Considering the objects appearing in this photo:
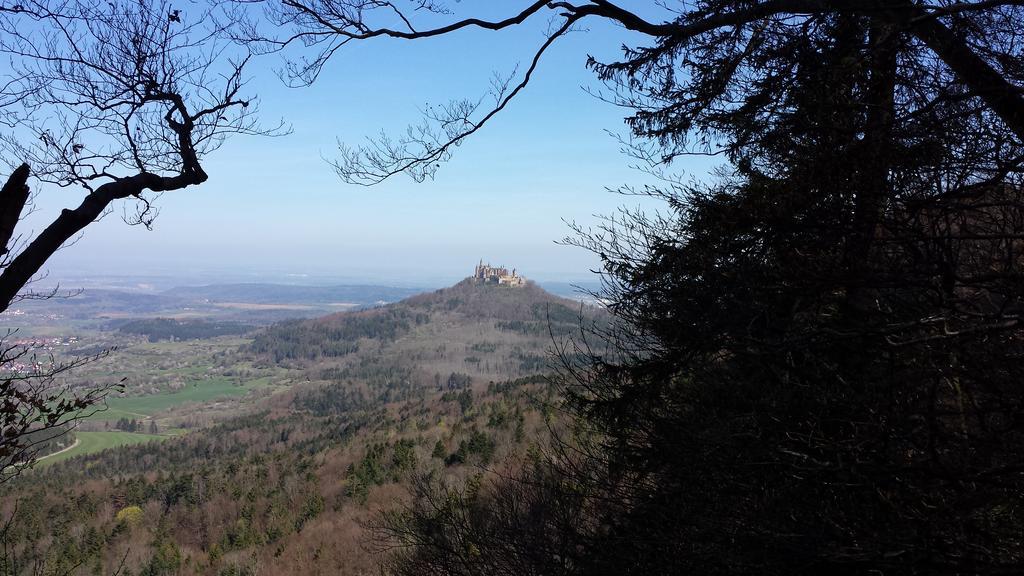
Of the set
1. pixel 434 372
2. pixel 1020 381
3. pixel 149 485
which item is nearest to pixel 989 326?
pixel 1020 381

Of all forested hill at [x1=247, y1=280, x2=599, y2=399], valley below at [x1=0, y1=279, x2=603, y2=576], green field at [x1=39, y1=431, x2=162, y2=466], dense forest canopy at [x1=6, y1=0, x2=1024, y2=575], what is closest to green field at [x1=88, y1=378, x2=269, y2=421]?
valley below at [x1=0, y1=279, x2=603, y2=576]

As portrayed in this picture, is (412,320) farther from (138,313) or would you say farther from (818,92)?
(818,92)

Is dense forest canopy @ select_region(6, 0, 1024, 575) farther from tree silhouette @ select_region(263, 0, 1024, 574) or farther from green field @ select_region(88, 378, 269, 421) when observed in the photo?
green field @ select_region(88, 378, 269, 421)

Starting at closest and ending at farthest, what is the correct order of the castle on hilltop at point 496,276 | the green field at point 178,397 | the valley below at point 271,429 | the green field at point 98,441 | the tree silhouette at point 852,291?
the tree silhouette at point 852,291
the valley below at point 271,429
the green field at point 98,441
the green field at point 178,397
the castle on hilltop at point 496,276

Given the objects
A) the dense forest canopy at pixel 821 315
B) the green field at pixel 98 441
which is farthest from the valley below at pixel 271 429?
the dense forest canopy at pixel 821 315

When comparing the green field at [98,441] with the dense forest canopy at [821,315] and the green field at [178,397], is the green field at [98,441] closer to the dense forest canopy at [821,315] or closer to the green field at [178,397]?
the green field at [178,397]

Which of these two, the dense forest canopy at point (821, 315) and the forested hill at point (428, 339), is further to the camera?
the forested hill at point (428, 339)
